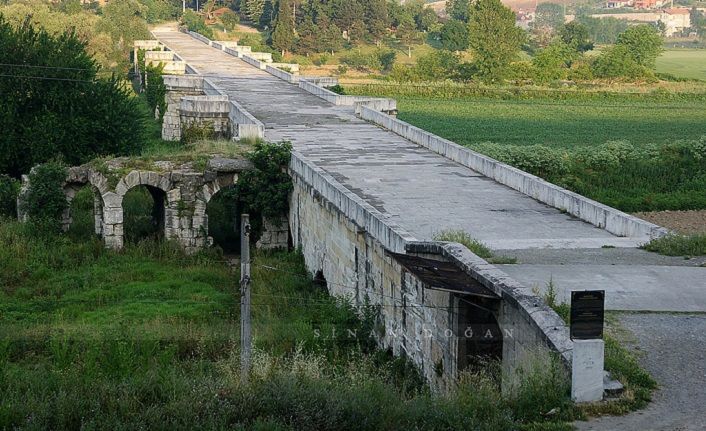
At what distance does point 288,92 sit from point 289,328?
78.4ft

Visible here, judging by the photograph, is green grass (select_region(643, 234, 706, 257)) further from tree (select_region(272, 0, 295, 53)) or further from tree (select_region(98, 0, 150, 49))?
tree (select_region(272, 0, 295, 53))

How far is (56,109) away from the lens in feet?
102

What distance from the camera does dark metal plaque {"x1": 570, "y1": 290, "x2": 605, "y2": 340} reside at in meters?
11.0

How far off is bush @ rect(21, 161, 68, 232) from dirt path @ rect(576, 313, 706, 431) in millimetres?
15323

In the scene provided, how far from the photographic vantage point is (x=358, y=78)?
253ft

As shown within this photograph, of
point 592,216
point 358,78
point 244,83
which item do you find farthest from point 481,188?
point 358,78

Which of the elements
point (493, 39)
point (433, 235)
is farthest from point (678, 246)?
point (493, 39)

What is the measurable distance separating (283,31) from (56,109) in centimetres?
5861

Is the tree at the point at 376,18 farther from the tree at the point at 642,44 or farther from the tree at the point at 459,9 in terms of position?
the tree at the point at 459,9

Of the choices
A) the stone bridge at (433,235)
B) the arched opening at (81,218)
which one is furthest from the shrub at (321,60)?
the arched opening at (81,218)

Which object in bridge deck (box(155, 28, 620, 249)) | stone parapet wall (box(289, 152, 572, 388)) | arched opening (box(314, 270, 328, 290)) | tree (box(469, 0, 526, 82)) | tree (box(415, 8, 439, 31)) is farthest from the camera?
tree (box(415, 8, 439, 31))

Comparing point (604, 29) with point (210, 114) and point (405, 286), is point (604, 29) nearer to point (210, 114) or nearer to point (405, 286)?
point (210, 114)

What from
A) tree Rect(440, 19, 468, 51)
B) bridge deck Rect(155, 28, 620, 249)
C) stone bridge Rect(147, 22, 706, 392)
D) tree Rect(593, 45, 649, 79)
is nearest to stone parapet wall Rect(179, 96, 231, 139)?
bridge deck Rect(155, 28, 620, 249)

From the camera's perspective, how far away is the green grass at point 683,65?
279 feet
